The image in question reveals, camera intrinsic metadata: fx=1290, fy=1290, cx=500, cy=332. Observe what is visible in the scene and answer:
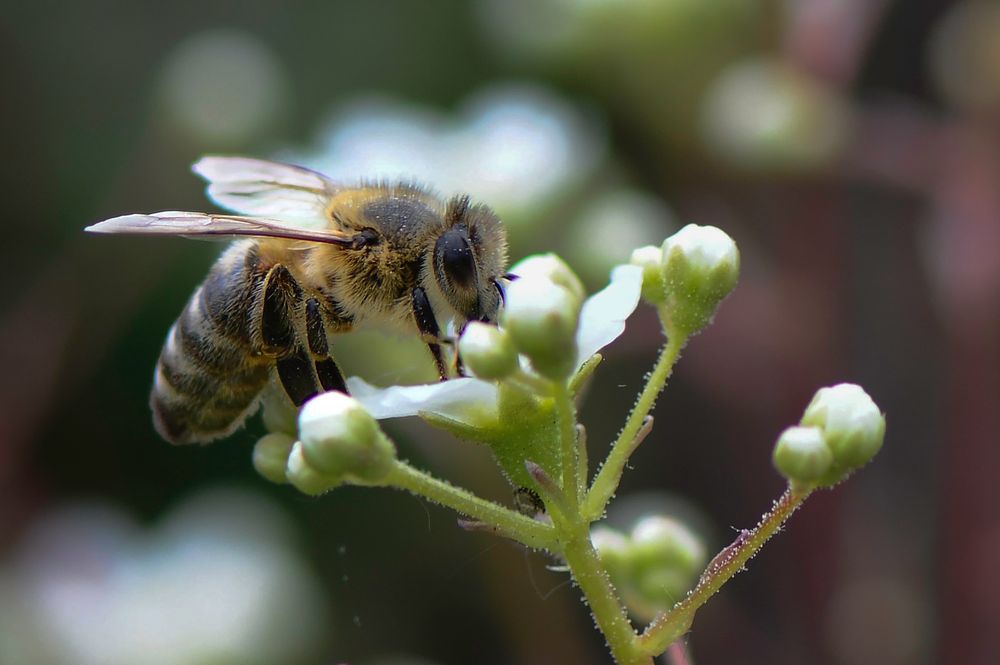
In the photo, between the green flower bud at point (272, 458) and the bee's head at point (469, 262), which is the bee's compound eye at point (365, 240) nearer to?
the bee's head at point (469, 262)

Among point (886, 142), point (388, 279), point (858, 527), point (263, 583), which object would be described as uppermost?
point (388, 279)

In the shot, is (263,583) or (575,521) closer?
(575,521)

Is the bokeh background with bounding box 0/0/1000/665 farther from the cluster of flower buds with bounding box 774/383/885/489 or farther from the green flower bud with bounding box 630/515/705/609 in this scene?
the cluster of flower buds with bounding box 774/383/885/489

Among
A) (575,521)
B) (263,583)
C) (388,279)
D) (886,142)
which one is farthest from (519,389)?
(886,142)

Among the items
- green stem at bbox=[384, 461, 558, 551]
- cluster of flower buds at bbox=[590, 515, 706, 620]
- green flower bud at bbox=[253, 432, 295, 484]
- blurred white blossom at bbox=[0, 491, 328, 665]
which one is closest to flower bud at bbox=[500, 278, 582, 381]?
green stem at bbox=[384, 461, 558, 551]

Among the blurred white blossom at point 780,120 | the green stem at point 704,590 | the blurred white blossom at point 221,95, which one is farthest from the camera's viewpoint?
the blurred white blossom at point 221,95

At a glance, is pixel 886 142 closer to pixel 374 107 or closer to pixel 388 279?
pixel 374 107

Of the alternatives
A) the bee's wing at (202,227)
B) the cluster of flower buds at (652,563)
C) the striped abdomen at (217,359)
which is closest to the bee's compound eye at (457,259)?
the bee's wing at (202,227)
